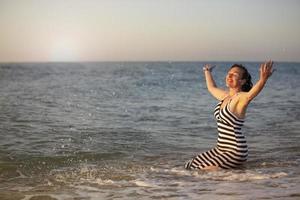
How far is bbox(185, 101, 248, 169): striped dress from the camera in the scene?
22.9 feet

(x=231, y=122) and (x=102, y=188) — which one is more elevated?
(x=231, y=122)

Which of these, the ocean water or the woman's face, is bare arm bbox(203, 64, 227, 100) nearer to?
the woman's face

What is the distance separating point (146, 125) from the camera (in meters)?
13.8

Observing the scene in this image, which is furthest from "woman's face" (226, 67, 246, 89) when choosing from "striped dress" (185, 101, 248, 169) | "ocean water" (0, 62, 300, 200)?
"ocean water" (0, 62, 300, 200)

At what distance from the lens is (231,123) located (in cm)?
695

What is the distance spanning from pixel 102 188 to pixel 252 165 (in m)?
2.71

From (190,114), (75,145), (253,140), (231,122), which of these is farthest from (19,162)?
(190,114)

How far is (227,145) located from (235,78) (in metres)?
0.96

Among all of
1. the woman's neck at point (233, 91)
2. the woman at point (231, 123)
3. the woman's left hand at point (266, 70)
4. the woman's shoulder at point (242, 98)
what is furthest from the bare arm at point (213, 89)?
the woman's left hand at point (266, 70)

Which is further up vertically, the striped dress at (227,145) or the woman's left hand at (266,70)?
the woman's left hand at (266,70)

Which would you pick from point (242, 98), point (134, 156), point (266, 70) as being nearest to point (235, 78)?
point (242, 98)

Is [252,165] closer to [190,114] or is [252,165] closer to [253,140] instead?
[253,140]

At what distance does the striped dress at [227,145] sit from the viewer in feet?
22.9

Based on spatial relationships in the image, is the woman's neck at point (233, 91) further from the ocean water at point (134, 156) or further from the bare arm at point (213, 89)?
the ocean water at point (134, 156)
